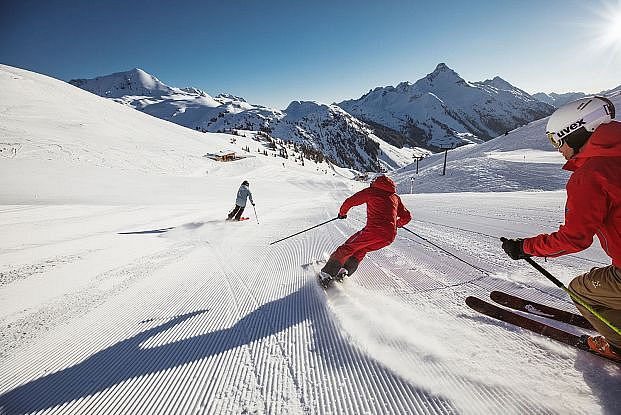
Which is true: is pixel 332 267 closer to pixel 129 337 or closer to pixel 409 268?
pixel 409 268

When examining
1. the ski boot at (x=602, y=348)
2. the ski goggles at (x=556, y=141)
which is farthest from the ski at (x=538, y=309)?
the ski goggles at (x=556, y=141)

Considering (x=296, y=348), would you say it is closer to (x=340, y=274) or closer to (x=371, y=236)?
(x=340, y=274)

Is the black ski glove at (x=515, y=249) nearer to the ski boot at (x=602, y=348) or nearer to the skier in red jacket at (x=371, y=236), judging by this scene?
the ski boot at (x=602, y=348)

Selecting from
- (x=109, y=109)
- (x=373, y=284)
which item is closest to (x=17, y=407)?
(x=373, y=284)

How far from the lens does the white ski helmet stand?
2229mm

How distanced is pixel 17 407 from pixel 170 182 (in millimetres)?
24599

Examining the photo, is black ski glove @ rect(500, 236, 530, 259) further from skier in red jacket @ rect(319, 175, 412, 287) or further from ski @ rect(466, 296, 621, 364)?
skier in red jacket @ rect(319, 175, 412, 287)

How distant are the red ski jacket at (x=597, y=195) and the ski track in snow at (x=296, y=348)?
1136 millimetres

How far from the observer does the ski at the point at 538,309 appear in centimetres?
301

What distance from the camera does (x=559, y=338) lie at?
2.76m

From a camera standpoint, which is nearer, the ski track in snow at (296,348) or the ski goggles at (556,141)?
the ski track in snow at (296,348)

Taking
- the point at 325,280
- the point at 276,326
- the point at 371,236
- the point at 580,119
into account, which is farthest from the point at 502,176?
the point at 276,326

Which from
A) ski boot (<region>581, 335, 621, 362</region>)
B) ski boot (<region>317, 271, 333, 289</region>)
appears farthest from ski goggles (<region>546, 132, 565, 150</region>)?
ski boot (<region>317, 271, 333, 289</region>)

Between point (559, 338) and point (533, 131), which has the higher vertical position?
point (533, 131)
